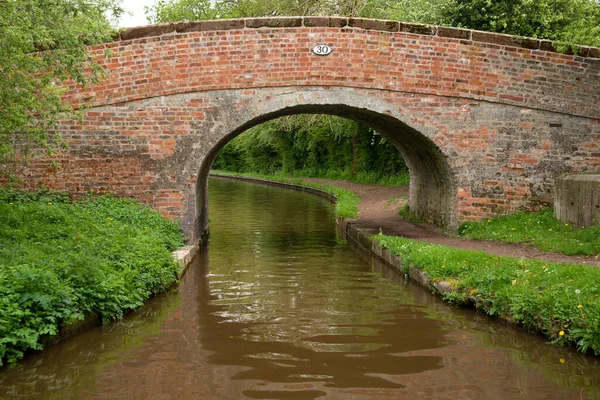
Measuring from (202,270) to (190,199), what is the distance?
1.83 meters

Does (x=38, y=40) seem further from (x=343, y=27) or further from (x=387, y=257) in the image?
(x=387, y=257)

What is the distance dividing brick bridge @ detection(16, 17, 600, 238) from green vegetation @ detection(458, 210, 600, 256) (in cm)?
33

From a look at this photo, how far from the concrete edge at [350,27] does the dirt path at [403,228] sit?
12.2ft

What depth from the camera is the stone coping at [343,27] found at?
36.2ft

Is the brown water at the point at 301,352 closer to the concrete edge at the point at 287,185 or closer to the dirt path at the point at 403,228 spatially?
the dirt path at the point at 403,228

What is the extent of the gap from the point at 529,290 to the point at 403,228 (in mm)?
7044

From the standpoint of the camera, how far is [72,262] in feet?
22.1

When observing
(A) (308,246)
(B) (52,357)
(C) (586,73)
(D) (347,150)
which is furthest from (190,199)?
(D) (347,150)

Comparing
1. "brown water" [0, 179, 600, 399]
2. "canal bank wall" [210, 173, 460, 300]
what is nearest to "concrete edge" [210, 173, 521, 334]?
"canal bank wall" [210, 173, 460, 300]

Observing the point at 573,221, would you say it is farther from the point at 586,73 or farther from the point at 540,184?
the point at 586,73

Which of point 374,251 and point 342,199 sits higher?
point 342,199

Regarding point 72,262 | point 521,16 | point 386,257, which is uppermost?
point 521,16

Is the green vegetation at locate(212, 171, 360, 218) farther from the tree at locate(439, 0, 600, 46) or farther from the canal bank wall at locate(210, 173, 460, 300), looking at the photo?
the tree at locate(439, 0, 600, 46)

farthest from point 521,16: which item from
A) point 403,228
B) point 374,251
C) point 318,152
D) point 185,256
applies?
point 318,152
